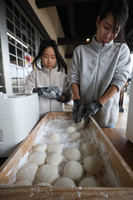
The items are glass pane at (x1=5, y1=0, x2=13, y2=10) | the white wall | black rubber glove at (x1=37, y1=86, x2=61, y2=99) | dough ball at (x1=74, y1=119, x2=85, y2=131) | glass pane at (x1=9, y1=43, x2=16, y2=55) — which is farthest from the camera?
the white wall

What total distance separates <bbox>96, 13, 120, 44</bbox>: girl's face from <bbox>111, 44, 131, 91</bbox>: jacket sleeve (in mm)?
161

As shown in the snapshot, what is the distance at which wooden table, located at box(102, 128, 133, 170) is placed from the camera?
22.7 inches

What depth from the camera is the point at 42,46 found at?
3.59 ft

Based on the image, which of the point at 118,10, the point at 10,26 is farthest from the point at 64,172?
the point at 10,26

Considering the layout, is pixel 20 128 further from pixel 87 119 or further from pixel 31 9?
pixel 31 9

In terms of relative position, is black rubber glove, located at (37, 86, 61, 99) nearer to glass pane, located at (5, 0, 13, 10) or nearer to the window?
the window

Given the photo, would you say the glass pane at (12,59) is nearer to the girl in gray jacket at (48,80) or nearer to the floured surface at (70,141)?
the girl in gray jacket at (48,80)

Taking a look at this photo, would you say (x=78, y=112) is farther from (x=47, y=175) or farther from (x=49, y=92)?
(x=47, y=175)

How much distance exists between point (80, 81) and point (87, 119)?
39cm

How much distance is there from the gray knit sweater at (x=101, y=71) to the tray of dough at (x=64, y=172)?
43 cm

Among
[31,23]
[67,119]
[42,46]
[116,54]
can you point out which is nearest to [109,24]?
[116,54]

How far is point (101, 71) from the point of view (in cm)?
103

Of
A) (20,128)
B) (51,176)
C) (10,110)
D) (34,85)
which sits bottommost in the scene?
(51,176)

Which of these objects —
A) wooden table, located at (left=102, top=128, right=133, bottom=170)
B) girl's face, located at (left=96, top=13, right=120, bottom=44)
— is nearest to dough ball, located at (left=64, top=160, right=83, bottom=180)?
wooden table, located at (left=102, top=128, right=133, bottom=170)
